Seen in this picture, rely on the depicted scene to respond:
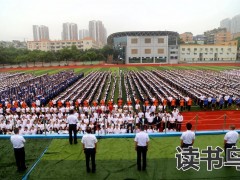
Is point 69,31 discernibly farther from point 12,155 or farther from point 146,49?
point 12,155

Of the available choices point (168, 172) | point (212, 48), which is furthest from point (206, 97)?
point (212, 48)

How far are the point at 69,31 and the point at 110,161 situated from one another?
17857 centimetres

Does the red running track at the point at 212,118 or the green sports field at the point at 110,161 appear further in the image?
the red running track at the point at 212,118

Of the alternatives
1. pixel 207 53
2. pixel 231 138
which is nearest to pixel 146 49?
pixel 207 53

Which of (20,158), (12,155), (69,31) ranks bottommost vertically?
(12,155)

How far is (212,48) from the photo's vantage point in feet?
222

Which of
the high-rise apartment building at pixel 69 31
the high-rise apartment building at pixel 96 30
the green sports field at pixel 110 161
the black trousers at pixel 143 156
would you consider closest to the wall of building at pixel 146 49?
the green sports field at pixel 110 161

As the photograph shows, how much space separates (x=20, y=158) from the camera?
615 cm

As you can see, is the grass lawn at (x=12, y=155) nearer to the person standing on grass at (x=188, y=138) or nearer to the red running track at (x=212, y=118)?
the person standing on grass at (x=188, y=138)

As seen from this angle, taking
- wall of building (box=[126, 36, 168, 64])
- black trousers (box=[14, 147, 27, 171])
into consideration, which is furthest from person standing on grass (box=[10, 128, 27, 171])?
wall of building (box=[126, 36, 168, 64])

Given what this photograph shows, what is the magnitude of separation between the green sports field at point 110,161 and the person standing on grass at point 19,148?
0.24m

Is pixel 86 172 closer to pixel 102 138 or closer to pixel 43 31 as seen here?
pixel 102 138

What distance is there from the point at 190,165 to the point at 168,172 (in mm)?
592

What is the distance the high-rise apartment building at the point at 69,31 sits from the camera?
568 feet
